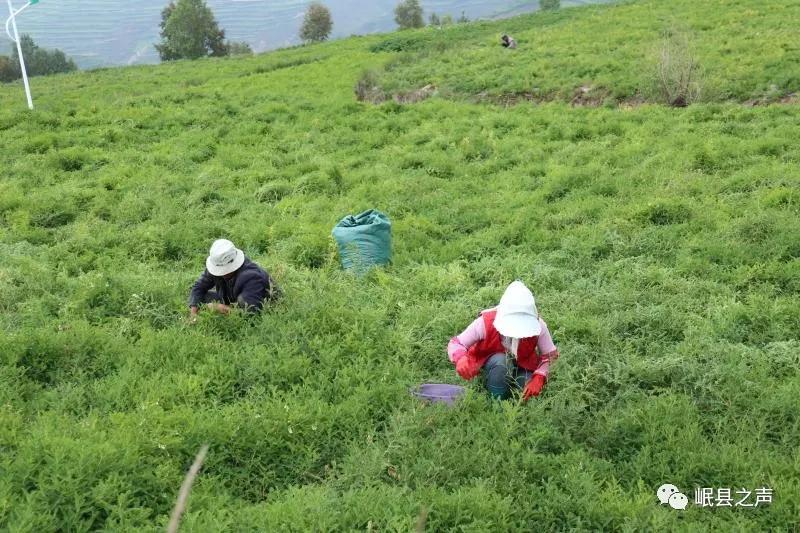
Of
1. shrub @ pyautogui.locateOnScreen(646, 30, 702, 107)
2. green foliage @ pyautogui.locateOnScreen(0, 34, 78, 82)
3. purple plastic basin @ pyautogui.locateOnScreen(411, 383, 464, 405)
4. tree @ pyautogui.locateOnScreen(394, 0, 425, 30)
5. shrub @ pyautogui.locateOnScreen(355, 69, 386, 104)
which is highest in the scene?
tree @ pyautogui.locateOnScreen(394, 0, 425, 30)

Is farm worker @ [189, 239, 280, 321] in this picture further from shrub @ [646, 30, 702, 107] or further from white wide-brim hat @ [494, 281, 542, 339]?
shrub @ [646, 30, 702, 107]

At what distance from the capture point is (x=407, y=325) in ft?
19.0

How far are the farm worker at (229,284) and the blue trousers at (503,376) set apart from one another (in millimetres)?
2207

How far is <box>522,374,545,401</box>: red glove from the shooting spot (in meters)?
4.56

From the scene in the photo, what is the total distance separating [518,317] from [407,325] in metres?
1.49

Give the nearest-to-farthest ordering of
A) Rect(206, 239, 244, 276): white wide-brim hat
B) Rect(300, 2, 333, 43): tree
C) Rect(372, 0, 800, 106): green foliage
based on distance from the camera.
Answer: Rect(206, 239, 244, 276): white wide-brim hat, Rect(372, 0, 800, 106): green foliage, Rect(300, 2, 333, 43): tree

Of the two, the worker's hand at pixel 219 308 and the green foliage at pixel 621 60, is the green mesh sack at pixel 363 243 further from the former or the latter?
the green foliage at pixel 621 60

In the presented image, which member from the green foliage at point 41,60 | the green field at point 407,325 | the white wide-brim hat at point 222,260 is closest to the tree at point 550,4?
the green foliage at point 41,60

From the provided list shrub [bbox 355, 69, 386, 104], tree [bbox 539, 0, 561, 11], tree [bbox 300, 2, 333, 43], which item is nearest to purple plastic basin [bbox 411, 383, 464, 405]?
shrub [bbox 355, 69, 386, 104]

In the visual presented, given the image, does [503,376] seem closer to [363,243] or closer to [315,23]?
Result: [363,243]

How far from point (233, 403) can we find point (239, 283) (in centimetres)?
145

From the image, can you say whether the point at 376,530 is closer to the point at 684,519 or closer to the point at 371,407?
the point at 371,407

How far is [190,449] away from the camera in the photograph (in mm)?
3945

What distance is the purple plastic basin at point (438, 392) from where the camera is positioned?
459 cm
